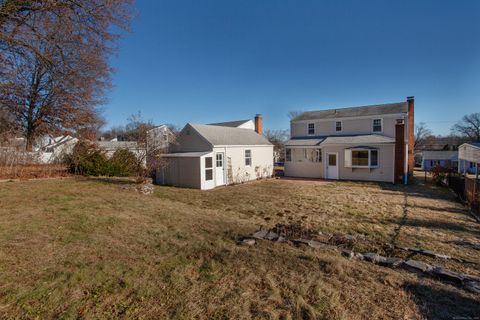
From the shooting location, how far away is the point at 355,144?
18266 mm

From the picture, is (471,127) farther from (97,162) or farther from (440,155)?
(97,162)

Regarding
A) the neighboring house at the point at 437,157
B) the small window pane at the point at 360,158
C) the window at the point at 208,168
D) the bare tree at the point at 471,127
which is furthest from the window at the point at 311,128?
the bare tree at the point at 471,127

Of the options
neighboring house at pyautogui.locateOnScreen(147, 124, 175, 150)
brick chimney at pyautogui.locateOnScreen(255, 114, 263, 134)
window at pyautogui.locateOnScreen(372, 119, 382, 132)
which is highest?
brick chimney at pyautogui.locateOnScreen(255, 114, 263, 134)

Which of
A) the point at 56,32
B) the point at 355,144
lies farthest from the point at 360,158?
the point at 56,32

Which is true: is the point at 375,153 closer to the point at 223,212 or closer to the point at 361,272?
the point at 223,212

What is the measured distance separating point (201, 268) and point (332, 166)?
1697cm

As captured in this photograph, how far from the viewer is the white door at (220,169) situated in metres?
15.5

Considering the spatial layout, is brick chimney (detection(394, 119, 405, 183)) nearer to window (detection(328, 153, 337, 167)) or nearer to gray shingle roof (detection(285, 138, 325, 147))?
window (detection(328, 153, 337, 167))

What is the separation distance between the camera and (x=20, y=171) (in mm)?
13812

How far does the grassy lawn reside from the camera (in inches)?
120

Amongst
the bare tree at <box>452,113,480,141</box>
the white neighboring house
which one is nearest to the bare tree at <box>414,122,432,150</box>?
the bare tree at <box>452,113,480,141</box>

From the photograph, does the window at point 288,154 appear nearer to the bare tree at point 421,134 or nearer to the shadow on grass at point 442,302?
the shadow on grass at point 442,302

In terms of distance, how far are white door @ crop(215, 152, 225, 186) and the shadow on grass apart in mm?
Result: 12555

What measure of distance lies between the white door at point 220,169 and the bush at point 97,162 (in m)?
5.26
